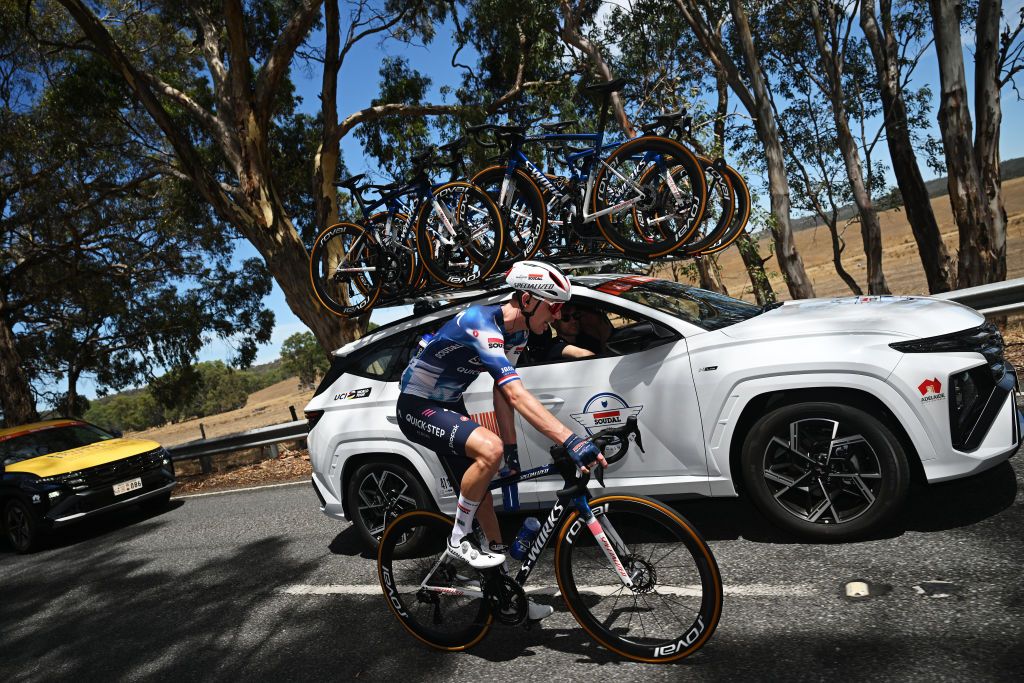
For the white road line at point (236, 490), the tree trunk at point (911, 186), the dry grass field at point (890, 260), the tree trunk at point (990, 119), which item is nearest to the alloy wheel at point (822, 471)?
the white road line at point (236, 490)

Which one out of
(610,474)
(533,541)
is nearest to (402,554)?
(533,541)

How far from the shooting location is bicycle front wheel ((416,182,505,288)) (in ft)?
21.2

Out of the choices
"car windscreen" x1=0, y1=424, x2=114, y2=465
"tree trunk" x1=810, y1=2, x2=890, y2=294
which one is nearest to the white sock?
"car windscreen" x1=0, y1=424, x2=114, y2=465

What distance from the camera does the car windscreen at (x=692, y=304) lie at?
471cm

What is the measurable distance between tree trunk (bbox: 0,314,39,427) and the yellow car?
893 cm

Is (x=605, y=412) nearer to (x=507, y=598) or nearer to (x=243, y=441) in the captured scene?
(x=507, y=598)

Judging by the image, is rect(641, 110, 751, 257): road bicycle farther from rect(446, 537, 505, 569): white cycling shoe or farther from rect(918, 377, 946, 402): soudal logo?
rect(446, 537, 505, 569): white cycling shoe

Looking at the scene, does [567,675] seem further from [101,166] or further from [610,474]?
[101,166]

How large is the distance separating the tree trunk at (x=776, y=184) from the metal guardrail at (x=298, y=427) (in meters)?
6.49

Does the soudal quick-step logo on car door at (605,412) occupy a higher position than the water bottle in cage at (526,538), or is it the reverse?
the soudal quick-step logo on car door at (605,412)

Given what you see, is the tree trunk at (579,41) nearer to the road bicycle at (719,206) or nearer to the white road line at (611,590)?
the road bicycle at (719,206)

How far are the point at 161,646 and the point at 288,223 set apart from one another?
8.93 metres

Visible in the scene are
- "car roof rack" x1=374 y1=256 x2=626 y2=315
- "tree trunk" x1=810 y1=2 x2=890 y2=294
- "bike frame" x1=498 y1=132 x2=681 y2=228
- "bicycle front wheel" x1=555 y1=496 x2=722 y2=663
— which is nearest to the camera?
"bicycle front wheel" x1=555 y1=496 x2=722 y2=663

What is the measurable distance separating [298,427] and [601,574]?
29.3 feet
